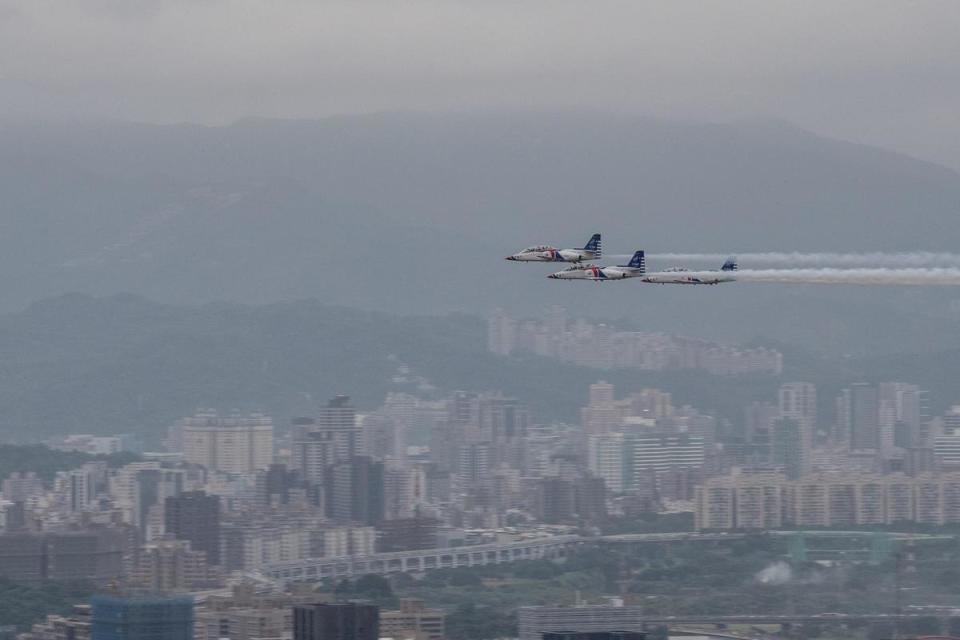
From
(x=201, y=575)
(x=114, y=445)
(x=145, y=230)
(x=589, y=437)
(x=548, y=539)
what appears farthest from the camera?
(x=145, y=230)

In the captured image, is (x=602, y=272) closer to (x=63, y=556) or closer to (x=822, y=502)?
(x=63, y=556)

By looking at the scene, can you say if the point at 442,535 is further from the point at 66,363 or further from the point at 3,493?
the point at 66,363

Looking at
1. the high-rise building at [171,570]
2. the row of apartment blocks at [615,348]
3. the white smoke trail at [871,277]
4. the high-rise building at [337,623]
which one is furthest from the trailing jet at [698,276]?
the row of apartment blocks at [615,348]

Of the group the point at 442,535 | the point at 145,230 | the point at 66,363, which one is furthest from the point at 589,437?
the point at 145,230

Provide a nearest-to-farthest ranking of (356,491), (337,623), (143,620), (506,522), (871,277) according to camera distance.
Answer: (871,277) < (337,623) < (143,620) < (506,522) < (356,491)

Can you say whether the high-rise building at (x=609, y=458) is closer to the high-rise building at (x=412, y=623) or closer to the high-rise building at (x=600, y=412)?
the high-rise building at (x=600, y=412)

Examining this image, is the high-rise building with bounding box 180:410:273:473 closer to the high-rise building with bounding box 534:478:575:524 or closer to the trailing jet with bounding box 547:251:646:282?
the high-rise building with bounding box 534:478:575:524

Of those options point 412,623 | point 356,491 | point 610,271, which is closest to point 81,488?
point 356,491

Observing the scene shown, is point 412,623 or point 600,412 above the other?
point 600,412
